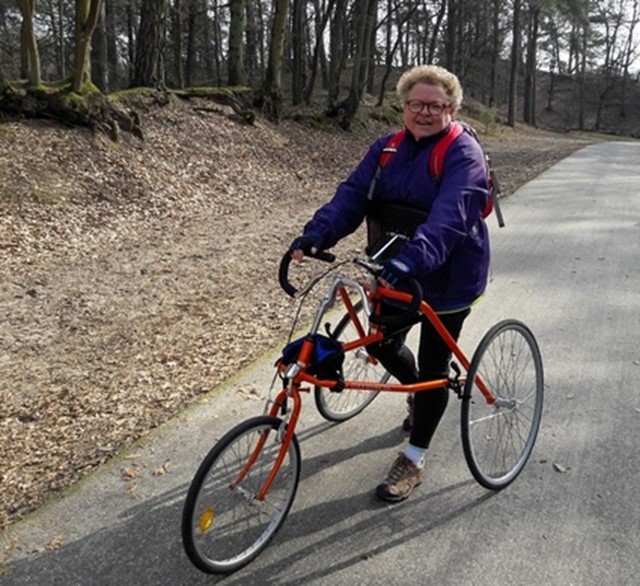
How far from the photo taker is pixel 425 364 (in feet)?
10.4

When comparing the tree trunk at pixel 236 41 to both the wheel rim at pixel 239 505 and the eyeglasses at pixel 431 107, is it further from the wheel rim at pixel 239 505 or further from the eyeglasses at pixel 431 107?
the wheel rim at pixel 239 505

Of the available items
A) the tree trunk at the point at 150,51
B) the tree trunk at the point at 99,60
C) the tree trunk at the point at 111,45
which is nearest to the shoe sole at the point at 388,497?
the tree trunk at the point at 150,51

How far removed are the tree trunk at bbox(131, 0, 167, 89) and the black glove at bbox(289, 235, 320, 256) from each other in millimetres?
11129

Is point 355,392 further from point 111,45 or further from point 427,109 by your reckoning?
point 111,45

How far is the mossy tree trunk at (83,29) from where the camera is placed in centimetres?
977

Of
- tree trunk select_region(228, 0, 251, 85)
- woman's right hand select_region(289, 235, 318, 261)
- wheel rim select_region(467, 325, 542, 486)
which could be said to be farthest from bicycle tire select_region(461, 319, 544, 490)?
tree trunk select_region(228, 0, 251, 85)

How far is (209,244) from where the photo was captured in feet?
26.1

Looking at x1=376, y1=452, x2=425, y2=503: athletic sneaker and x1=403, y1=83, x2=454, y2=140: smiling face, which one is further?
x1=376, y1=452, x2=425, y2=503: athletic sneaker

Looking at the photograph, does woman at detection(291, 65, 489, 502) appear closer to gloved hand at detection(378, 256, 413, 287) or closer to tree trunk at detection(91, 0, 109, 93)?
gloved hand at detection(378, 256, 413, 287)

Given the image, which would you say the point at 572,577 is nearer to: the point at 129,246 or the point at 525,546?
the point at 525,546

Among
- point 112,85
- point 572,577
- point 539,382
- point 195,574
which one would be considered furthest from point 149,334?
point 112,85

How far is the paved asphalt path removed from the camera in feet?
8.84

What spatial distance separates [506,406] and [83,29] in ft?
30.9

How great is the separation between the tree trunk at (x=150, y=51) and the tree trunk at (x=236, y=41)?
3.29 meters
